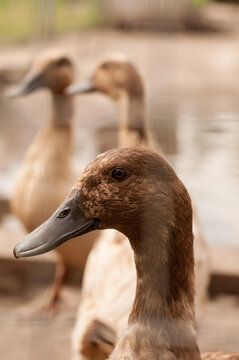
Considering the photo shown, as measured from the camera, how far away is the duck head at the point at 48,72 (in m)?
1.90

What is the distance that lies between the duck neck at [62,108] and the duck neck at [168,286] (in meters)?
1.04

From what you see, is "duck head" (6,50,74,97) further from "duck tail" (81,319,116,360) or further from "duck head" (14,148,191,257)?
"duck head" (14,148,191,257)

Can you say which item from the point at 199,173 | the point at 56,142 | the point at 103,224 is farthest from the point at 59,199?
the point at 103,224

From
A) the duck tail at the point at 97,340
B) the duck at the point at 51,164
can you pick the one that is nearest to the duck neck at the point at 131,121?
the duck at the point at 51,164

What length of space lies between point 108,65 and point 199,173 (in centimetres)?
35

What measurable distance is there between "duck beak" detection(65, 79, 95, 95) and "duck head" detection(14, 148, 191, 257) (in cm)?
106

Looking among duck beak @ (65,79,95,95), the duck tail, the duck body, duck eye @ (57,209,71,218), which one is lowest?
the duck tail

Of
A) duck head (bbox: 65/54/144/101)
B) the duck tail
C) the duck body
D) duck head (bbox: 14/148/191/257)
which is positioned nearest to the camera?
duck head (bbox: 14/148/191/257)

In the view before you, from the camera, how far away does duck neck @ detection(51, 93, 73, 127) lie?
186cm

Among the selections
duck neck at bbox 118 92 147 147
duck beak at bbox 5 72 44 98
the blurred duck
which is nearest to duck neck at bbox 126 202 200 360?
the blurred duck

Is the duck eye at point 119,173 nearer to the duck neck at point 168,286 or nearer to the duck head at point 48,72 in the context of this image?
the duck neck at point 168,286

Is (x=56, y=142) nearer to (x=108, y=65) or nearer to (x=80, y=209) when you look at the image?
(x=108, y=65)

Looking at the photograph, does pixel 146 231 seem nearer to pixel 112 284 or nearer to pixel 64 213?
pixel 64 213

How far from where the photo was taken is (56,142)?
174 cm
